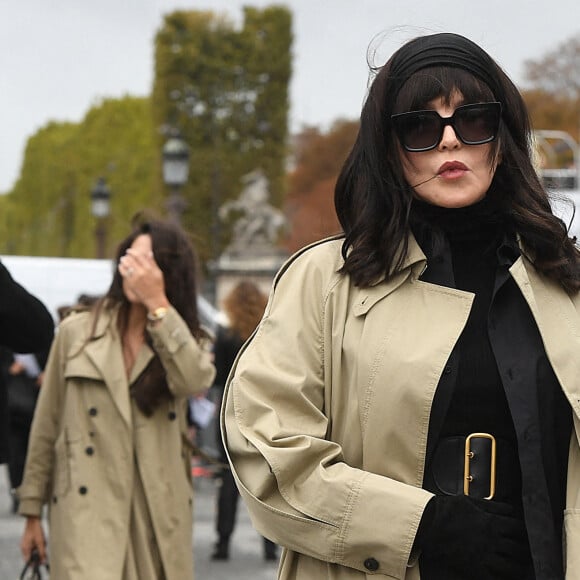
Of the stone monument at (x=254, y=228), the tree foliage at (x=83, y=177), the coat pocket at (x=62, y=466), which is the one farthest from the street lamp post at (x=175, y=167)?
the tree foliage at (x=83, y=177)

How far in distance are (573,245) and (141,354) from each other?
118 inches

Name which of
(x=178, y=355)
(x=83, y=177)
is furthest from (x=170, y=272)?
(x=83, y=177)

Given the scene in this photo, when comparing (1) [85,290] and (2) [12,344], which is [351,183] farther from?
(1) [85,290]

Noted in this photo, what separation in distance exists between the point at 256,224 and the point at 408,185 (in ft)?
153

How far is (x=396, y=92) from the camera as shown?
3053 mm

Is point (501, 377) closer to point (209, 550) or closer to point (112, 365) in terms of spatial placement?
point (112, 365)

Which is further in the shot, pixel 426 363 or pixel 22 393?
pixel 22 393

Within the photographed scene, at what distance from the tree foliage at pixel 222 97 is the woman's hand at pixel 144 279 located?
148 ft

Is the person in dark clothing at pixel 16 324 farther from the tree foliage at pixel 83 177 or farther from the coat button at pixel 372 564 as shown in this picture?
the tree foliage at pixel 83 177

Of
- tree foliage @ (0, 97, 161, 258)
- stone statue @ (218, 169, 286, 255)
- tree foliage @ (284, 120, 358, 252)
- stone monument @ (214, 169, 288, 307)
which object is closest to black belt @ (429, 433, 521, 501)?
stone monument @ (214, 169, 288, 307)

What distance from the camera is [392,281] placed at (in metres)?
2.98

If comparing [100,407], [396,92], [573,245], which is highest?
[396,92]

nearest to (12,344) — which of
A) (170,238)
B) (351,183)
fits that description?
(170,238)

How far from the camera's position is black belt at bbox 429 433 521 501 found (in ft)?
9.37
